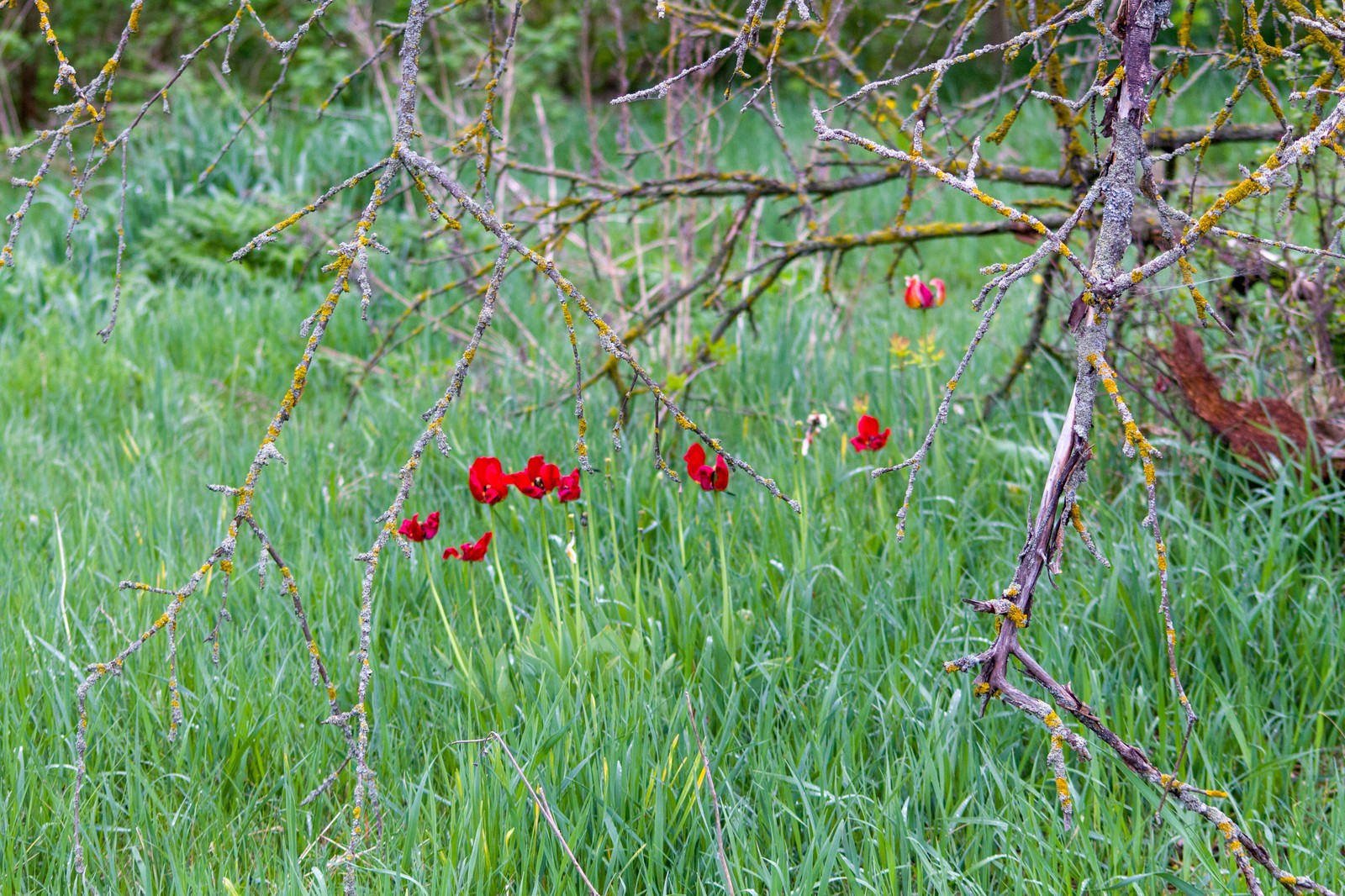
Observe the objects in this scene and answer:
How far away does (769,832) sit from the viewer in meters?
1.64

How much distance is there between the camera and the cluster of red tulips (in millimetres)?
2014

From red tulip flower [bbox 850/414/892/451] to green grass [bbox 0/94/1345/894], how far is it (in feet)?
0.38

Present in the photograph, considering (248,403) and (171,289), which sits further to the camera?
(171,289)

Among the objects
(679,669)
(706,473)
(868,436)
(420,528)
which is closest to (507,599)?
(420,528)

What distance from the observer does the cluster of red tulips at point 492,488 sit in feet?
6.61

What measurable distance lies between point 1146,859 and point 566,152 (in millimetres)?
7203

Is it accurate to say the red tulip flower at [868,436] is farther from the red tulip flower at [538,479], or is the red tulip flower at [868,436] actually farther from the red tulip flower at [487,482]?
the red tulip flower at [487,482]

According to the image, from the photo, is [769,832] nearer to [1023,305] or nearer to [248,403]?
[248,403]

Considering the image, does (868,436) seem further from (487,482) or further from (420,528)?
(420,528)

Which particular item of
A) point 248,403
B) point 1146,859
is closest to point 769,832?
point 1146,859

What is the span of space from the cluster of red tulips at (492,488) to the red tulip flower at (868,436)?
658 mm

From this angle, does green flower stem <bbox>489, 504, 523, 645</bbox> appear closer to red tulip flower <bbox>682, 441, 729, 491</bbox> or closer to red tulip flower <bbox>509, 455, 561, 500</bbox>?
red tulip flower <bbox>509, 455, 561, 500</bbox>

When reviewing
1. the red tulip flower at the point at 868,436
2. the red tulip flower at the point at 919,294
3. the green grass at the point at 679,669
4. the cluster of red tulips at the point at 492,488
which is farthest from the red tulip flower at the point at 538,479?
the red tulip flower at the point at 919,294

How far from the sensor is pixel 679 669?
75.5 inches
